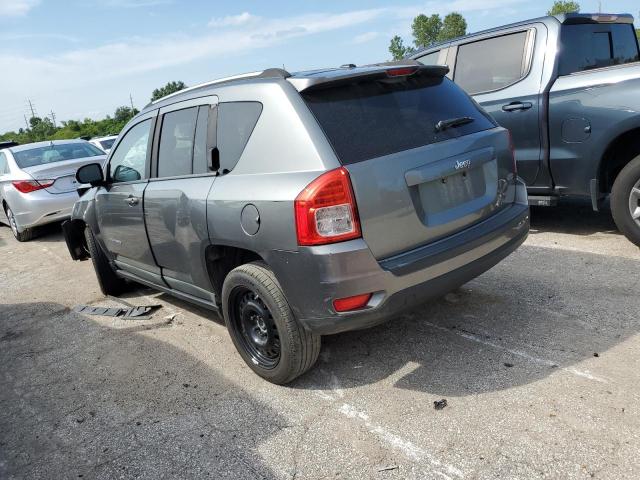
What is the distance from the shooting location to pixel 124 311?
4945mm

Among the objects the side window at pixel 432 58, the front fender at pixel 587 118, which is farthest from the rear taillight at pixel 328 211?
the side window at pixel 432 58

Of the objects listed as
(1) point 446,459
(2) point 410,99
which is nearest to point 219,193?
(2) point 410,99

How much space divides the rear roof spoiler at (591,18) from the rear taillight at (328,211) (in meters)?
3.93

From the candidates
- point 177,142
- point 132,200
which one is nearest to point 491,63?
point 177,142

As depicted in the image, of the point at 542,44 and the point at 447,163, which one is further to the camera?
the point at 542,44

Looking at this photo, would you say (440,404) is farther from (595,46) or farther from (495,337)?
(595,46)

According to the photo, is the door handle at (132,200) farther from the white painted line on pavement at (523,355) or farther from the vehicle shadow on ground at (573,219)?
the vehicle shadow on ground at (573,219)

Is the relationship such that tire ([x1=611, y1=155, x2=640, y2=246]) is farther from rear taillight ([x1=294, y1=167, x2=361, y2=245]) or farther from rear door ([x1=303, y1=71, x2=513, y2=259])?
rear taillight ([x1=294, y1=167, x2=361, y2=245])

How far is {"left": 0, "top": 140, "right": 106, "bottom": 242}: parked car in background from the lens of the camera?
836 cm

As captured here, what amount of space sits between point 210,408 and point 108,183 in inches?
93.5

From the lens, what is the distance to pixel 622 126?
4.59 m

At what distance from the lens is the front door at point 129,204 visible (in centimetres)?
414

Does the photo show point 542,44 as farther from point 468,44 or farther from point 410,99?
point 410,99

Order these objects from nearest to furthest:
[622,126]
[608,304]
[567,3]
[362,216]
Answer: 1. [362,216]
2. [608,304]
3. [622,126]
4. [567,3]
